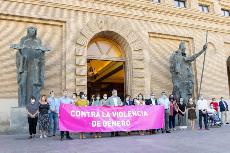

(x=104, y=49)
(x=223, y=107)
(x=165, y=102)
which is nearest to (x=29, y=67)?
(x=104, y=49)

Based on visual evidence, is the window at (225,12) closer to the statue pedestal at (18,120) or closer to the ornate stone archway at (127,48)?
the ornate stone archway at (127,48)

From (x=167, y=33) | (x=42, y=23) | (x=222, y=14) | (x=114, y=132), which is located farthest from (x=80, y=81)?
(x=222, y=14)

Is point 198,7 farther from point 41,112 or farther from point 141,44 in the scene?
point 41,112

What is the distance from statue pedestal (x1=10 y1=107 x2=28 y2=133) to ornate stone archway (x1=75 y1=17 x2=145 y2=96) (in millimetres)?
3951

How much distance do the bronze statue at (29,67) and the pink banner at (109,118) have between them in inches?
124

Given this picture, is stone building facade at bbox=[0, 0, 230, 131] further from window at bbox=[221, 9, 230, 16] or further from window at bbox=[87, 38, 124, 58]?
window at bbox=[221, 9, 230, 16]

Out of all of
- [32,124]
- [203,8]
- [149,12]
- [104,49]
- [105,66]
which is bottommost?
[32,124]

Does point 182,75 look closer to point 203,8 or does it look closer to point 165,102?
point 165,102

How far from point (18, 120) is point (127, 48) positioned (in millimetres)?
7675

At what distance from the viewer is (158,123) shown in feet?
44.4

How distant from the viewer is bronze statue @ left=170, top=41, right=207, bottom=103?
1805cm

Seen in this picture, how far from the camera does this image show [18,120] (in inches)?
547

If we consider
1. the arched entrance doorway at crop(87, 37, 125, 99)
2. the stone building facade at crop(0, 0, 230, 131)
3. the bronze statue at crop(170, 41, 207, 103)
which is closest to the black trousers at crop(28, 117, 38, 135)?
the stone building facade at crop(0, 0, 230, 131)

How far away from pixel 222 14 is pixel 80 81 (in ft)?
41.5
